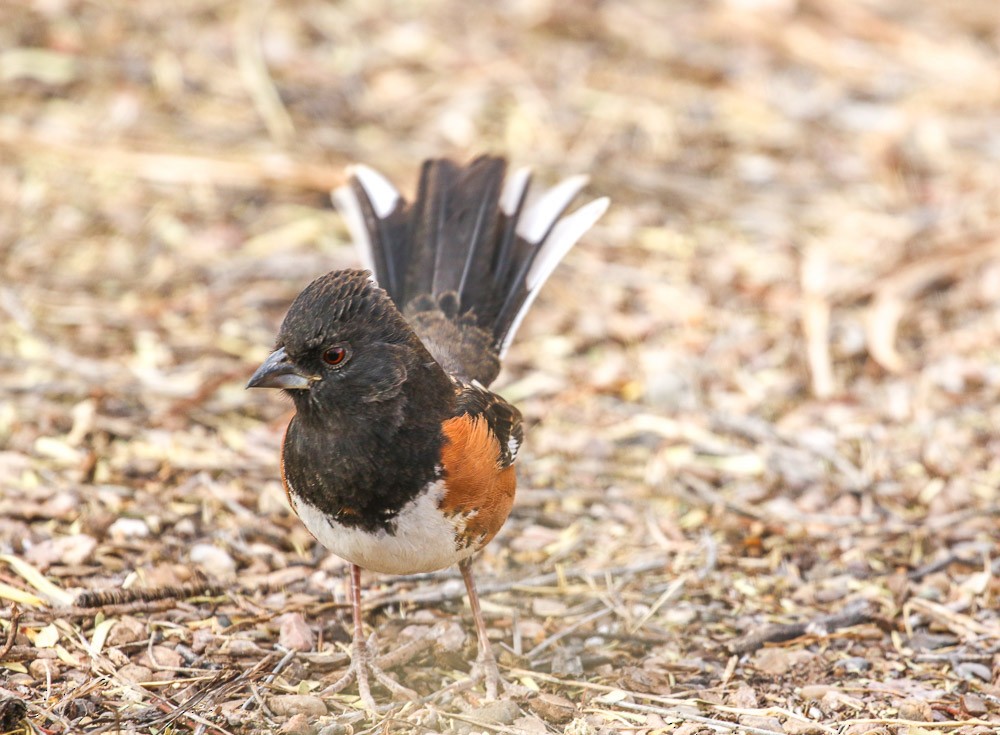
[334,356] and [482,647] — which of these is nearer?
[334,356]

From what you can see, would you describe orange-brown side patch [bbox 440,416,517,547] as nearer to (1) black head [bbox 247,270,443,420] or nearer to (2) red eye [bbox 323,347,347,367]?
(1) black head [bbox 247,270,443,420]

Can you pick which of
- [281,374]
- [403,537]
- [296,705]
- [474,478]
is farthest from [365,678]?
[281,374]

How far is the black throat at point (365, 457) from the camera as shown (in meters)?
2.83

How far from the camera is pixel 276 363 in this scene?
2.86 meters

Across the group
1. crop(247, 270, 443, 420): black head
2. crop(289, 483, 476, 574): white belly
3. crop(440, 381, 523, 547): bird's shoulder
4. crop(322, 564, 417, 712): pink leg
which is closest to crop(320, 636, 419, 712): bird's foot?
crop(322, 564, 417, 712): pink leg

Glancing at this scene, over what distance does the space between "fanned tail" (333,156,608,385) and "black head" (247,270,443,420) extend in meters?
0.77

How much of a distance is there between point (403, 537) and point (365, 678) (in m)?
0.49

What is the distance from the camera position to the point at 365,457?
284cm

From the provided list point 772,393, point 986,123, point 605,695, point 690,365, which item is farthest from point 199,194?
point 986,123

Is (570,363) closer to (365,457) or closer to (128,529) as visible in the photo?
(128,529)

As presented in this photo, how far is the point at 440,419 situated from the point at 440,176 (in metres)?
1.30

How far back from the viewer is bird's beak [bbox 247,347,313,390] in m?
2.84

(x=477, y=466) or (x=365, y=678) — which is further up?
(x=477, y=466)

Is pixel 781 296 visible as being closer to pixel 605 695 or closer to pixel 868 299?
pixel 868 299
